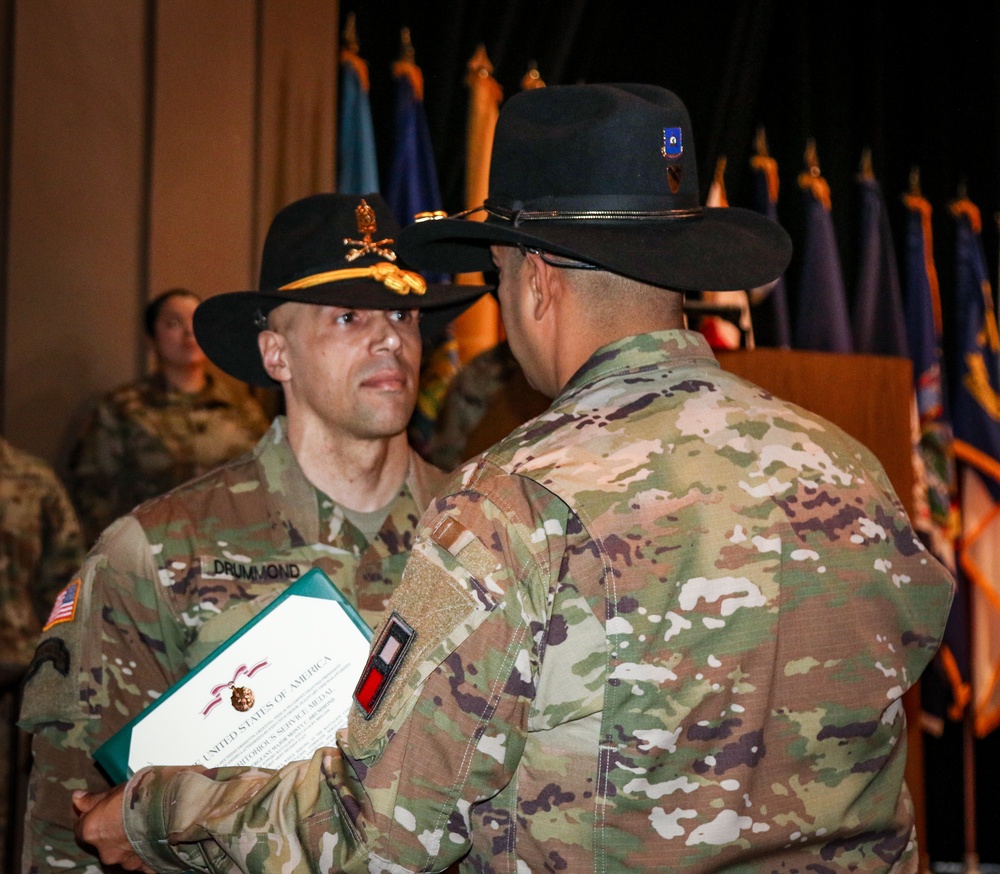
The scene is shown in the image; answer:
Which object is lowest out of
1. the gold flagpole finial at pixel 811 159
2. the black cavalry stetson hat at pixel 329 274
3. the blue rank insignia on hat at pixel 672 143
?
the gold flagpole finial at pixel 811 159

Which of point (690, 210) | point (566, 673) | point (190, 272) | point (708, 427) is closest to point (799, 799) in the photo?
point (566, 673)

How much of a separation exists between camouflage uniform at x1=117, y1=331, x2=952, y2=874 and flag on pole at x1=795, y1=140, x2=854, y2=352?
13.8 ft

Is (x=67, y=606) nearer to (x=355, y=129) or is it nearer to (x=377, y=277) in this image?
(x=377, y=277)

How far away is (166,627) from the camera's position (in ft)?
5.90

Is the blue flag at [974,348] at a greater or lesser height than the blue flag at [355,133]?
lesser

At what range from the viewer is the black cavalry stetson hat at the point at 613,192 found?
4.45 feet

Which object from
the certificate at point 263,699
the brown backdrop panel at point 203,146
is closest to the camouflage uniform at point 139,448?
the brown backdrop panel at point 203,146

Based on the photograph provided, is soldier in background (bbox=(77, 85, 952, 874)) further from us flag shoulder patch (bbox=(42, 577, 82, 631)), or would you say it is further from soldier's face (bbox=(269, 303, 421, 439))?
soldier's face (bbox=(269, 303, 421, 439))

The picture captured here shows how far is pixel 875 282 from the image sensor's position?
539 cm

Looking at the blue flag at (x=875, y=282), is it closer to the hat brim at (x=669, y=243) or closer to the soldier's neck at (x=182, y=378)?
the soldier's neck at (x=182, y=378)

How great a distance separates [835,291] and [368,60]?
2.35 meters

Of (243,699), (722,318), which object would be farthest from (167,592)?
(722,318)

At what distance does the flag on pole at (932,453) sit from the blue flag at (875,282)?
99mm

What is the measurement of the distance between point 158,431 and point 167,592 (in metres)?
2.67
